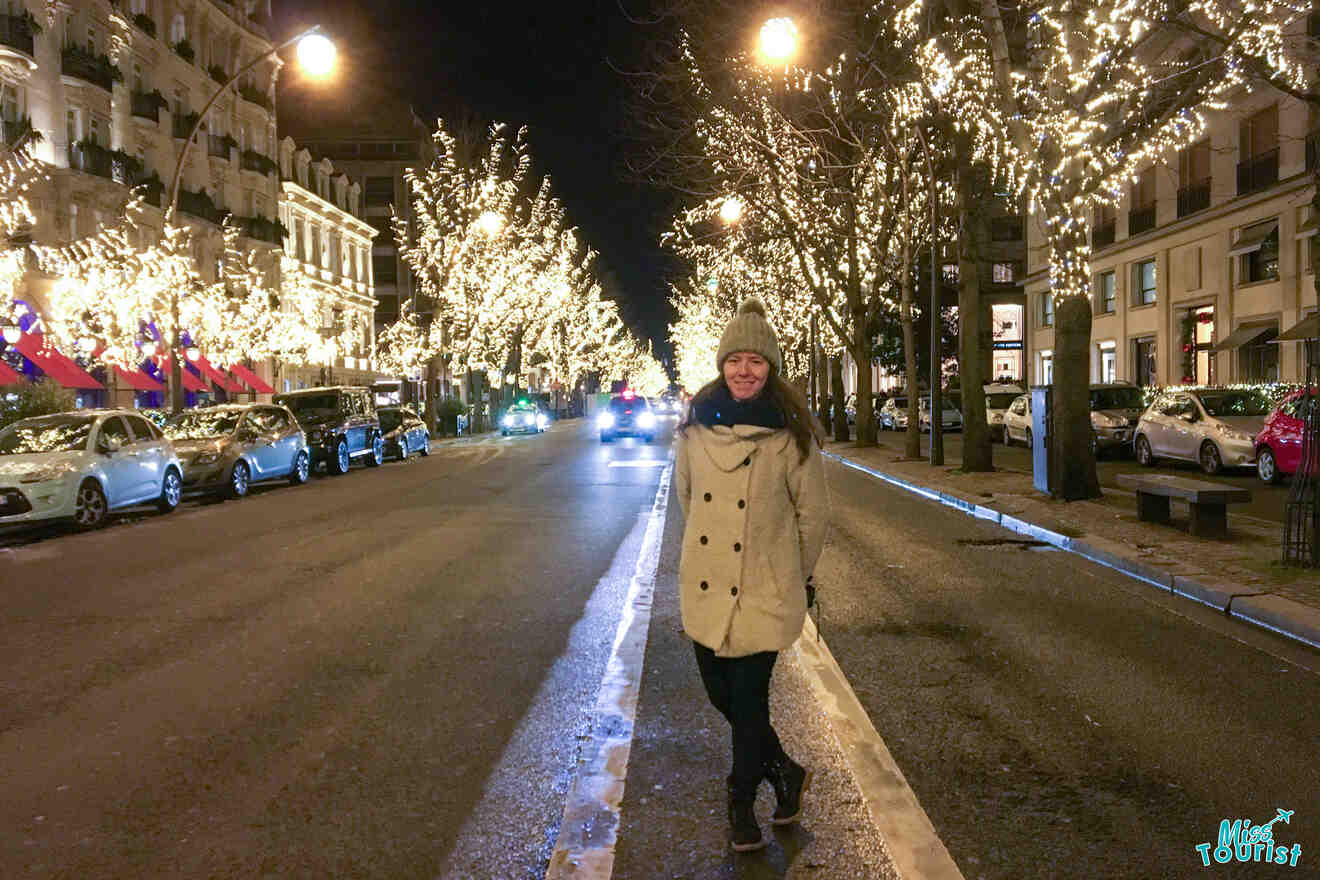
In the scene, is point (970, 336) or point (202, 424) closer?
point (970, 336)

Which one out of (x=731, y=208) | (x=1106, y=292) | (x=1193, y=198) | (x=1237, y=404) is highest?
(x=1193, y=198)

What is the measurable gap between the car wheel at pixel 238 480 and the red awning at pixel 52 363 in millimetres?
10463

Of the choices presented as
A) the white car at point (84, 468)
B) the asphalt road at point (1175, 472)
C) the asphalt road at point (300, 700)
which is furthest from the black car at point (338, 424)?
the asphalt road at point (1175, 472)

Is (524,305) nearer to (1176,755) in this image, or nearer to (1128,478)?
(1128,478)

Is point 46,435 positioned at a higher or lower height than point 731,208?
lower

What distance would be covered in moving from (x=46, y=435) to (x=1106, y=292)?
36.9m

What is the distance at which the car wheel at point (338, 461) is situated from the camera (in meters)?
25.6

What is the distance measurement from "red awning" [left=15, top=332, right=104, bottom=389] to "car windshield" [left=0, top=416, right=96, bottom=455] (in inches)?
495

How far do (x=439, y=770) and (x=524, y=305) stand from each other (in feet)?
171

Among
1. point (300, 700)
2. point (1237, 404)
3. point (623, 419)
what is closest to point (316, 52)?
point (300, 700)

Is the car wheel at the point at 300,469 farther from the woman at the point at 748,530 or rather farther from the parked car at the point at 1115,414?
the woman at the point at 748,530

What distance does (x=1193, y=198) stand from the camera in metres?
34.4

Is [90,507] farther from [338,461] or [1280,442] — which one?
[1280,442]

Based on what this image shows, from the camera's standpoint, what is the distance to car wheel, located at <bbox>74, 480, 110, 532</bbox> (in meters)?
15.3
